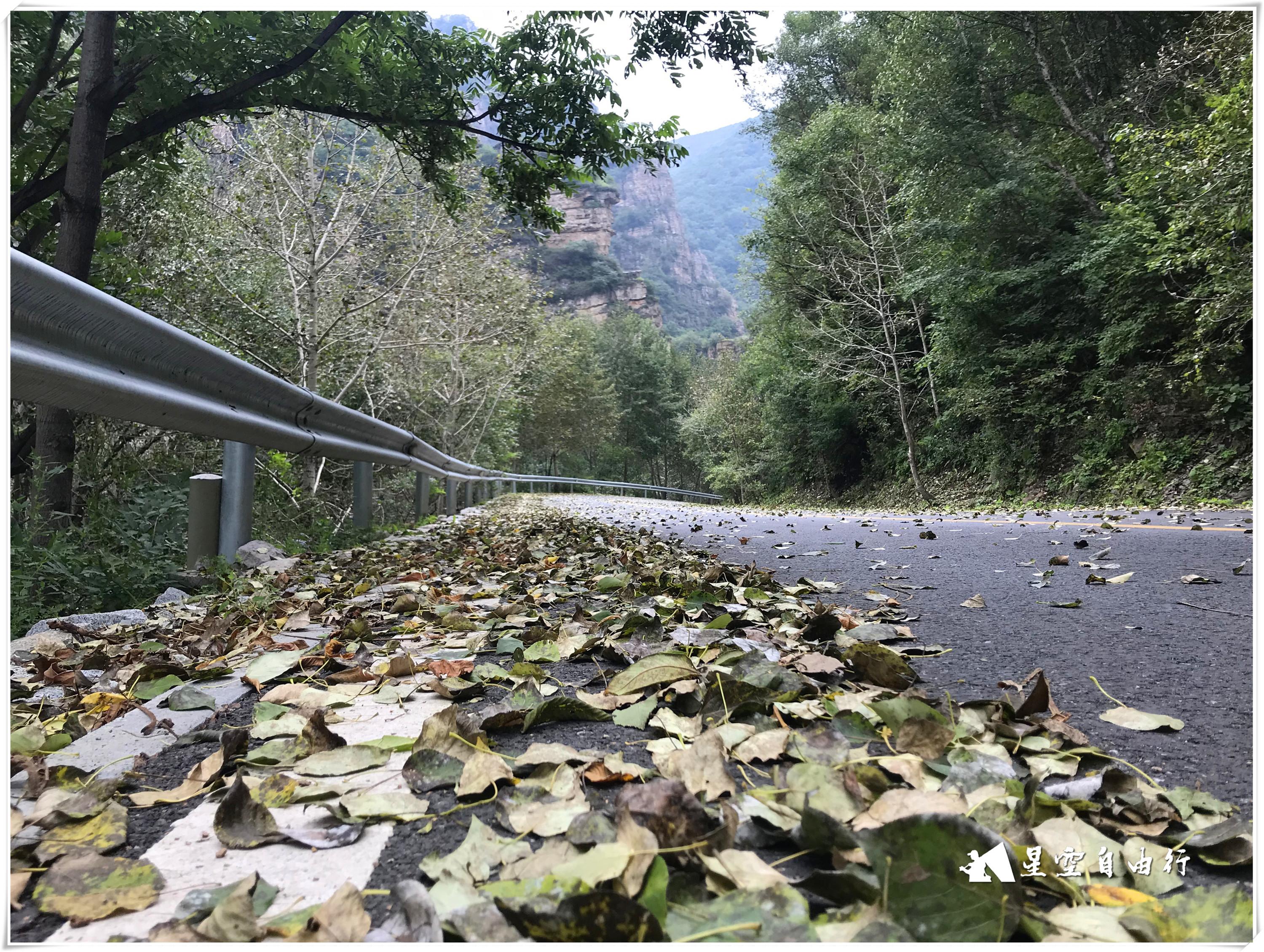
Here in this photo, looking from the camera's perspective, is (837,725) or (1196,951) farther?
(837,725)

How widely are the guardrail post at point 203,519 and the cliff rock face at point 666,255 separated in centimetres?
12106

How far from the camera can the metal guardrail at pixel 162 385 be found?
6.15 feet

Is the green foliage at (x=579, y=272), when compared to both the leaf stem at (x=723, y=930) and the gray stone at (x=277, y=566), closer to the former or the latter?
the gray stone at (x=277, y=566)

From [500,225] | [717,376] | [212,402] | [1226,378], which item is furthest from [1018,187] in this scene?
[717,376]

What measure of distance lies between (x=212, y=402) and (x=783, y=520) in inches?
252

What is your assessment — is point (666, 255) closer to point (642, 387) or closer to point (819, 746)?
point (642, 387)

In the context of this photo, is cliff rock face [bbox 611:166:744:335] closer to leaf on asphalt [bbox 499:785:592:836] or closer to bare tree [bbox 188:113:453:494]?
bare tree [bbox 188:113:453:494]

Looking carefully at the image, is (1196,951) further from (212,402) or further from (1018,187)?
(1018,187)

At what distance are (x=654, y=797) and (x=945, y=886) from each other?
343 millimetres

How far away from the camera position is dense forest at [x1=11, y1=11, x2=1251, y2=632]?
6422 mm

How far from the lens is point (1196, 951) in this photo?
72cm

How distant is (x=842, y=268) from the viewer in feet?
72.9

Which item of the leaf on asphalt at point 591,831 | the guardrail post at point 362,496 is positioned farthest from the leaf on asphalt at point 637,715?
the guardrail post at point 362,496

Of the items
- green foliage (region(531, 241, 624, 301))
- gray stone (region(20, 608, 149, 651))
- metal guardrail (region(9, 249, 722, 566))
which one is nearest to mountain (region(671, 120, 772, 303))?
metal guardrail (region(9, 249, 722, 566))
